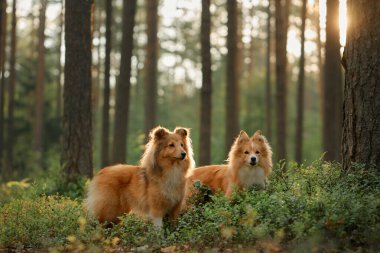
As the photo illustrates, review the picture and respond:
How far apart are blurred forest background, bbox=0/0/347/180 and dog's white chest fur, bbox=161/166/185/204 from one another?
2200 millimetres

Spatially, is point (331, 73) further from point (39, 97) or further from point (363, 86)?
point (39, 97)

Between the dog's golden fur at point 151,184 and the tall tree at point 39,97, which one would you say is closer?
the dog's golden fur at point 151,184

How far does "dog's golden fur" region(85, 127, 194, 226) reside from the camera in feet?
32.0

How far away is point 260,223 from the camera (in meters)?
7.57

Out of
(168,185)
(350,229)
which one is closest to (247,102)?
(168,185)

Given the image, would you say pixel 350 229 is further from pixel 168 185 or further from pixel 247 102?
Answer: pixel 247 102

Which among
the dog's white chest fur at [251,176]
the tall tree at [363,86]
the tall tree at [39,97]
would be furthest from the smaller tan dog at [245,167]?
the tall tree at [39,97]

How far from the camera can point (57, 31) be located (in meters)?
36.1

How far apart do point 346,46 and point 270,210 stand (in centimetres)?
288

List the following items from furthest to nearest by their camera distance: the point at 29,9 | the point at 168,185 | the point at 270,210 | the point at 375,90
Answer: the point at 29,9 → the point at 168,185 → the point at 375,90 → the point at 270,210

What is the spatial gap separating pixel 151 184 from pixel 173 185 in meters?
0.39

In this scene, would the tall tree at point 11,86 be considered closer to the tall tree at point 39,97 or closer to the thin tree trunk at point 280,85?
the tall tree at point 39,97

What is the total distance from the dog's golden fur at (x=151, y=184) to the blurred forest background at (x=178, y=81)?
2.21m

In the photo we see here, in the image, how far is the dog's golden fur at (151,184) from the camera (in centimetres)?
977
